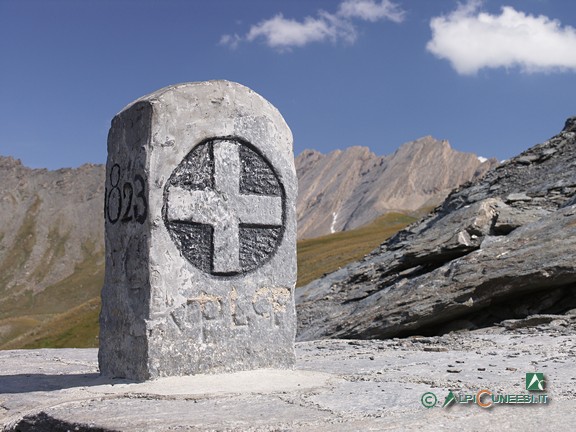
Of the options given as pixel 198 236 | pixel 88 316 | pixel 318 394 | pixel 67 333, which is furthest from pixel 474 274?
pixel 88 316

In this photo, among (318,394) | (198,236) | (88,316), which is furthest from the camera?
(88,316)

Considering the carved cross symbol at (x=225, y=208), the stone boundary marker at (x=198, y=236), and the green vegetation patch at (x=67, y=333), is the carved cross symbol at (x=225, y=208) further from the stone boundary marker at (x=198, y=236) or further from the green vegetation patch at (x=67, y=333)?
the green vegetation patch at (x=67, y=333)

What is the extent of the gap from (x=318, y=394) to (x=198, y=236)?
3.24 m

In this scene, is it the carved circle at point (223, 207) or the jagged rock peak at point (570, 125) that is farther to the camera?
the jagged rock peak at point (570, 125)

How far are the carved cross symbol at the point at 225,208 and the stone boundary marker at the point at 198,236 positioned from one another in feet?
0.05

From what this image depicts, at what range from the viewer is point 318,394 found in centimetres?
827

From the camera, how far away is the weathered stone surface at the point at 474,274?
57.1 feet

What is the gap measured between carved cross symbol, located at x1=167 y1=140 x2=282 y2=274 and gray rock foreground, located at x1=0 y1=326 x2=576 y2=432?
1.86 metres

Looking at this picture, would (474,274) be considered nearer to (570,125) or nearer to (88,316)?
(570,125)

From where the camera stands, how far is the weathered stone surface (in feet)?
57.1

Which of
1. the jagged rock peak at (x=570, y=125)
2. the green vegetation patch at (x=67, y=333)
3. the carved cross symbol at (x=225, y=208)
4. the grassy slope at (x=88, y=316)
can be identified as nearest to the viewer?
the carved cross symbol at (x=225, y=208)

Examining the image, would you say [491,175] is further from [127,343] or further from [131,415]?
[131,415]

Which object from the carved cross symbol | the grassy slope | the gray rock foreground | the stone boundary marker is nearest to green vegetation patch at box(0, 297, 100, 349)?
the grassy slope

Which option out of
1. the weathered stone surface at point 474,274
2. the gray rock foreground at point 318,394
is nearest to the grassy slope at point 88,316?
the weathered stone surface at point 474,274
